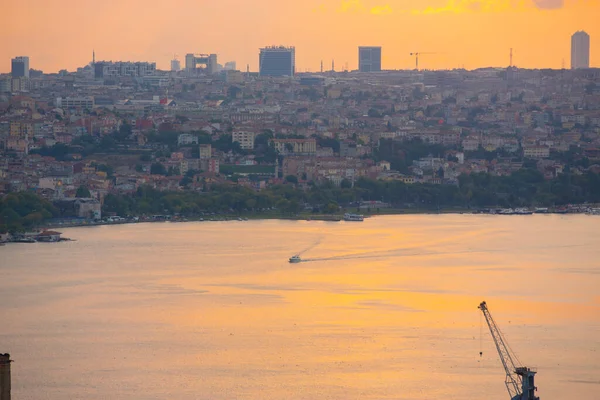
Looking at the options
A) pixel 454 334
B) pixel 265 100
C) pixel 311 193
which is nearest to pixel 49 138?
pixel 311 193

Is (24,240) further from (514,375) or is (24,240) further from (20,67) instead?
(20,67)

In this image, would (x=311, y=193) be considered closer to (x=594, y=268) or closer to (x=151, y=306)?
(x=594, y=268)

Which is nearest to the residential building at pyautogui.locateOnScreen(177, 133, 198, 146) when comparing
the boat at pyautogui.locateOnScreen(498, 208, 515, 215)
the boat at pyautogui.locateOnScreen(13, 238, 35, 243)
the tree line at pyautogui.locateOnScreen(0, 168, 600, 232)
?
the tree line at pyautogui.locateOnScreen(0, 168, 600, 232)

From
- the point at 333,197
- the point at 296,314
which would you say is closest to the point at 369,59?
the point at 333,197

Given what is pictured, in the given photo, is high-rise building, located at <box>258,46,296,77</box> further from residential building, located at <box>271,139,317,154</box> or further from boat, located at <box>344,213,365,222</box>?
boat, located at <box>344,213,365,222</box>

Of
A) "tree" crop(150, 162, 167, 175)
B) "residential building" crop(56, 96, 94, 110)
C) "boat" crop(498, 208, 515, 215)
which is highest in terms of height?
"residential building" crop(56, 96, 94, 110)

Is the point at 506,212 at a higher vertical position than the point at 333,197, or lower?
lower
